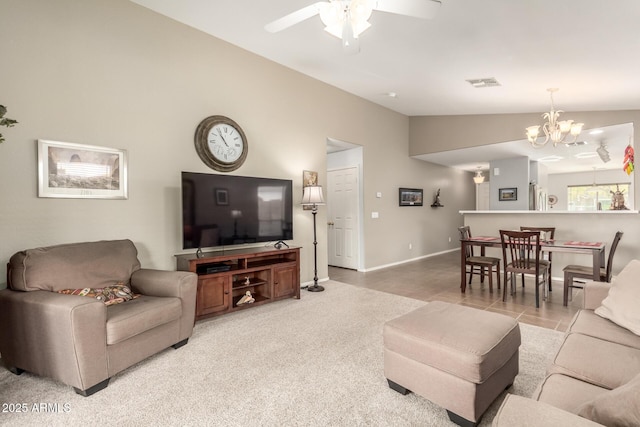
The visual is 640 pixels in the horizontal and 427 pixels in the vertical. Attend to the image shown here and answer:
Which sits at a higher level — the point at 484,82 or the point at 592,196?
the point at 484,82

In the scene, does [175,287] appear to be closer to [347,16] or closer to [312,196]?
[312,196]

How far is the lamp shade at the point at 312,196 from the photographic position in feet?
A: 14.4

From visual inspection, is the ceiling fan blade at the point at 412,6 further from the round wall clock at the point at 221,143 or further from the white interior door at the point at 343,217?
the white interior door at the point at 343,217

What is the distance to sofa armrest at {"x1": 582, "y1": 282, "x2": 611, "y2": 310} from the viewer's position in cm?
214

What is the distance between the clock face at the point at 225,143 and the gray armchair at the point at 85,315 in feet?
5.07

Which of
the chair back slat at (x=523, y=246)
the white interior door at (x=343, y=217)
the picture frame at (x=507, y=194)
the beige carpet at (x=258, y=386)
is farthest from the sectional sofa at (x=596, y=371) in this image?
the picture frame at (x=507, y=194)

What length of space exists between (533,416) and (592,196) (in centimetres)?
1374

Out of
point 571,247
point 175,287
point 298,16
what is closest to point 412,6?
point 298,16

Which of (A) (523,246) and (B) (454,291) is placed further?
(B) (454,291)

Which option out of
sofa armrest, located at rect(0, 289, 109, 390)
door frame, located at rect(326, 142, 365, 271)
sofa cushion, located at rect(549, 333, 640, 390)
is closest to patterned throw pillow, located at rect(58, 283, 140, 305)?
sofa armrest, located at rect(0, 289, 109, 390)

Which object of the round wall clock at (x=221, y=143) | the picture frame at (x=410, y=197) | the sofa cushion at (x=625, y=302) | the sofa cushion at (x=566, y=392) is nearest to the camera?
the sofa cushion at (x=566, y=392)

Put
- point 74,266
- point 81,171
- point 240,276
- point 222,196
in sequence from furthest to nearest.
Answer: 1. point 240,276
2. point 222,196
3. point 81,171
4. point 74,266

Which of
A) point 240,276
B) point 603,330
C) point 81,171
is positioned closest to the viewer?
point 603,330

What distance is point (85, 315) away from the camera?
6.38ft
